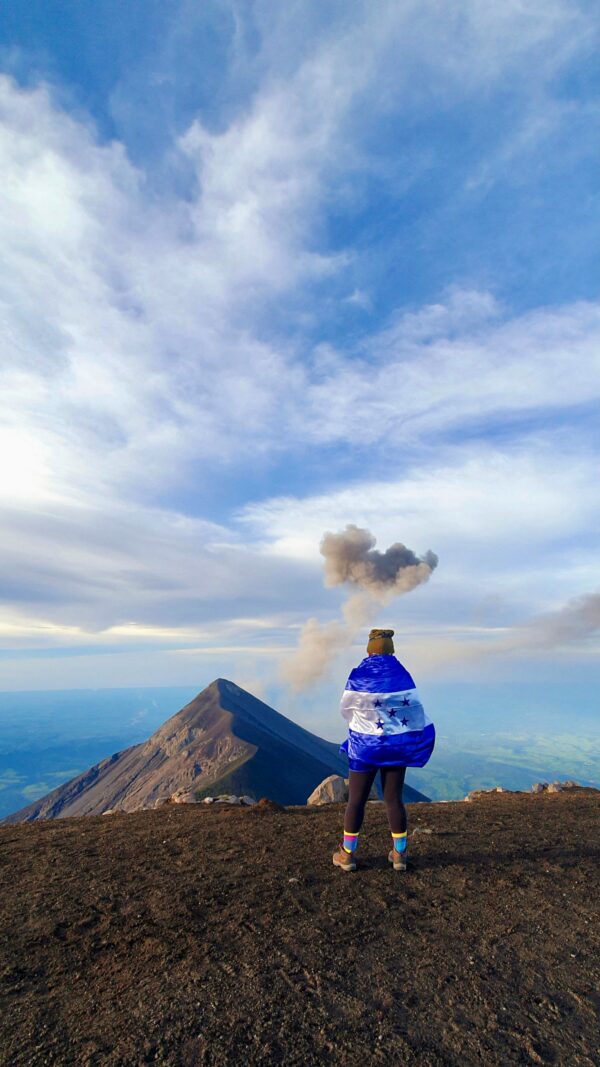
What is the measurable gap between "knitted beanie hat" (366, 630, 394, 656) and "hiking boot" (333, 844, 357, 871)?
3.15m

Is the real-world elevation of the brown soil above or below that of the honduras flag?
below

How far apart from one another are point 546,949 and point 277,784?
147245 mm

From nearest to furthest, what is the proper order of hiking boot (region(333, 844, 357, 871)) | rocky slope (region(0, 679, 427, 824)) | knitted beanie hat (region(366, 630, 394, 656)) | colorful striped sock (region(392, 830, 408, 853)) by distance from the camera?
hiking boot (region(333, 844, 357, 871)) < colorful striped sock (region(392, 830, 408, 853)) < knitted beanie hat (region(366, 630, 394, 656)) < rocky slope (region(0, 679, 427, 824))

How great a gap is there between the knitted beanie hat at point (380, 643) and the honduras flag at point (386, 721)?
213 millimetres

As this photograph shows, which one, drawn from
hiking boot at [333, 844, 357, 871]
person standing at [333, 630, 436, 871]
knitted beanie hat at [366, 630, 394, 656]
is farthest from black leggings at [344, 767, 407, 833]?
knitted beanie hat at [366, 630, 394, 656]

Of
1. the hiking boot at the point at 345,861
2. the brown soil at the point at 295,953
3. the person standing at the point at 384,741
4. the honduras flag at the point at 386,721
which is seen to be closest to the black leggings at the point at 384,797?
the person standing at the point at 384,741

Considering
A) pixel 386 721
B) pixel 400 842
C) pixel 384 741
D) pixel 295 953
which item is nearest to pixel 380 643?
pixel 386 721

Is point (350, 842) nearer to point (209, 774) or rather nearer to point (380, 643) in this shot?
point (380, 643)

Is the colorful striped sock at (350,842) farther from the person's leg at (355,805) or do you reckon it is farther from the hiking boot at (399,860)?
the hiking boot at (399,860)

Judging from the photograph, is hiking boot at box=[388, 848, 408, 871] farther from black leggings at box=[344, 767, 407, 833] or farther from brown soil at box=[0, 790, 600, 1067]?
black leggings at box=[344, 767, 407, 833]

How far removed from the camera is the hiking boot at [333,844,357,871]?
7809 mm

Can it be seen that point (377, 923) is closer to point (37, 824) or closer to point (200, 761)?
point (37, 824)

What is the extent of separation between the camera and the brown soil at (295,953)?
13.2 ft

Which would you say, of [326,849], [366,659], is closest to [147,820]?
[326,849]
